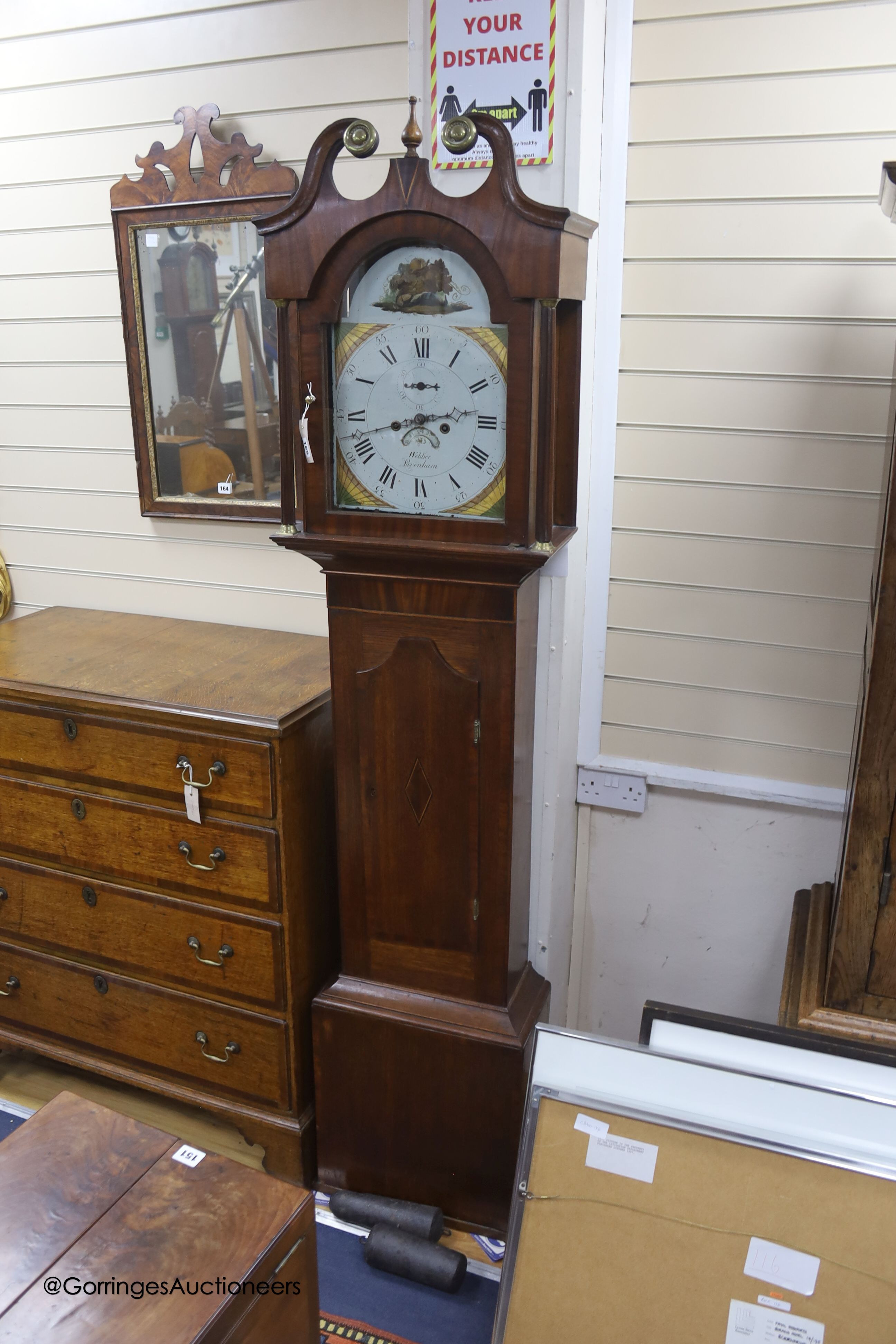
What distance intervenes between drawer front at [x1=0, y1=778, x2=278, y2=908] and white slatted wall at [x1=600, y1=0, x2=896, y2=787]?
84cm

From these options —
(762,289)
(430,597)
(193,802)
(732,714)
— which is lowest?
(193,802)

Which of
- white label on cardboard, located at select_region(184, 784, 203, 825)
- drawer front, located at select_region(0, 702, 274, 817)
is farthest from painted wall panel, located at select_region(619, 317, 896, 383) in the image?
white label on cardboard, located at select_region(184, 784, 203, 825)

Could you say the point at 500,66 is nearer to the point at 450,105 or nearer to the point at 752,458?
the point at 450,105

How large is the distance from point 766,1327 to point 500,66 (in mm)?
2052

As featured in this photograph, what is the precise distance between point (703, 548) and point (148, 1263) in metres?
1.57

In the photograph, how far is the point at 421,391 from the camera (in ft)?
5.35

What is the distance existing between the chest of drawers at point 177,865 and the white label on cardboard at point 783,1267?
0.98 metres

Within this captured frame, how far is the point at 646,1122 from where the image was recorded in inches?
63.2

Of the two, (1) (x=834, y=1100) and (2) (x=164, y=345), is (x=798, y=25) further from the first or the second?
(1) (x=834, y=1100)

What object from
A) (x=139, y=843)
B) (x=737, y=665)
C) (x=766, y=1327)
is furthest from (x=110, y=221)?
(x=766, y=1327)

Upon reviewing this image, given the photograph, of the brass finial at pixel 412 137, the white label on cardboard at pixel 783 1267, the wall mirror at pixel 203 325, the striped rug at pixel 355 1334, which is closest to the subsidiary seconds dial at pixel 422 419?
the brass finial at pixel 412 137

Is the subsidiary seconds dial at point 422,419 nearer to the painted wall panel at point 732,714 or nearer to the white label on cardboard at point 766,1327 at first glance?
the painted wall panel at point 732,714

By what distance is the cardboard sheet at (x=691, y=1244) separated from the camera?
147 centimetres

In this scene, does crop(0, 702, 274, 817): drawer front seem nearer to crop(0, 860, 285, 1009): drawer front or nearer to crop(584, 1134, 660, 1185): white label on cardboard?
crop(0, 860, 285, 1009): drawer front
